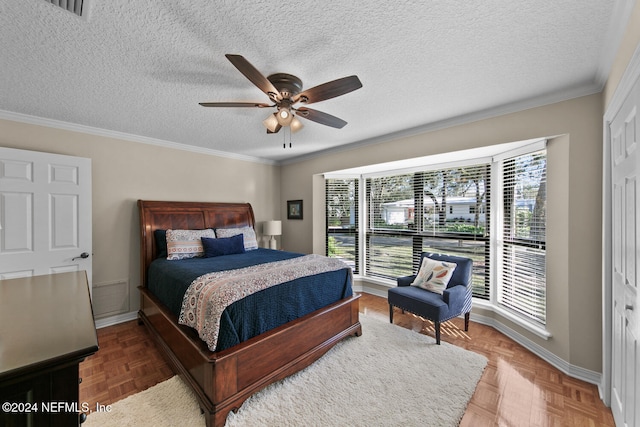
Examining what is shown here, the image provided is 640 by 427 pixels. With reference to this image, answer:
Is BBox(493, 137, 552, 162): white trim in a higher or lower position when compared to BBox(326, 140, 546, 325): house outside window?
higher

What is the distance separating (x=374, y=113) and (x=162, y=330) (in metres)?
3.14

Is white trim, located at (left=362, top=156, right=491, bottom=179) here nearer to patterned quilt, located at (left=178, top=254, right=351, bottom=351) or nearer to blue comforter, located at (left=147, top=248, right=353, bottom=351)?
blue comforter, located at (left=147, top=248, right=353, bottom=351)

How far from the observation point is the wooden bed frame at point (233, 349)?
68.4 inches

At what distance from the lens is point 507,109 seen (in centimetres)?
257

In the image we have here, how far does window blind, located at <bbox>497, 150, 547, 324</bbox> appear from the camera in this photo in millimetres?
2600

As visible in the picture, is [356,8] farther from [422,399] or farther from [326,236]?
[326,236]

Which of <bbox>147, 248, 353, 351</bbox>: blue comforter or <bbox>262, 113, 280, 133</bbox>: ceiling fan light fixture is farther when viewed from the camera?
<bbox>262, 113, 280, 133</bbox>: ceiling fan light fixture

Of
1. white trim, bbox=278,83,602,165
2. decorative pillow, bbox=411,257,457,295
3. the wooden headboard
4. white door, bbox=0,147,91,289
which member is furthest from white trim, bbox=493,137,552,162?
white door, bbox=0,147,91,289

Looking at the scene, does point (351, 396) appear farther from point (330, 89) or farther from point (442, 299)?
point (330, 89)

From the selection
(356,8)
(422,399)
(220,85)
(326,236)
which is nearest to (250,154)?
(326,236)

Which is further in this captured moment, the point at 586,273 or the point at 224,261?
the point at 224,261

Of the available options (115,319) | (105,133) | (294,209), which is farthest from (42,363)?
(294,209)

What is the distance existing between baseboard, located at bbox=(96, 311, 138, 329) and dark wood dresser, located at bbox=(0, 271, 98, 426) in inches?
107

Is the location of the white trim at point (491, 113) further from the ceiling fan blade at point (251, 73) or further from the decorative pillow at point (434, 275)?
the ceiling fan blade at point (251, 73)
